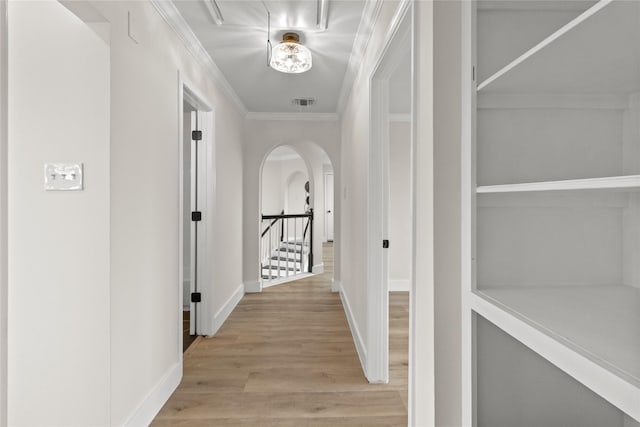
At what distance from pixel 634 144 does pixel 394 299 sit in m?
4.09

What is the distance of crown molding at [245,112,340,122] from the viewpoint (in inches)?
189

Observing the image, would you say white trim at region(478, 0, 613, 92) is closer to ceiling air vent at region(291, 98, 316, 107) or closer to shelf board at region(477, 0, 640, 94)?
shelf board at region(477, 0, 640, 94)

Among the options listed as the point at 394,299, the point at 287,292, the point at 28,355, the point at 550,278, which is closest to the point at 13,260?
the point at 28,355

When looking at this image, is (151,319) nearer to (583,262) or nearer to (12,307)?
(12,307)

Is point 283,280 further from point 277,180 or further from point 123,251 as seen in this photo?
point 277,180

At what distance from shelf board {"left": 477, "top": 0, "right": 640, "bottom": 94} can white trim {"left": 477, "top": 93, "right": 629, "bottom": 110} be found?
0.04ft

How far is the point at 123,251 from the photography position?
1738mm

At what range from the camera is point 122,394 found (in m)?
1.74

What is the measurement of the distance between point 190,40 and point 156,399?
2.43 metres

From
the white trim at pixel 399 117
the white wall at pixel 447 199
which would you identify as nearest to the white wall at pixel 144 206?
the white wall at pixel 447 199

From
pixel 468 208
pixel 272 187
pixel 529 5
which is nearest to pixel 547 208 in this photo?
pixel 468 208

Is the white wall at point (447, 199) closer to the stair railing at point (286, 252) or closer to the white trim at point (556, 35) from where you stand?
the white trim at point (556, 35)

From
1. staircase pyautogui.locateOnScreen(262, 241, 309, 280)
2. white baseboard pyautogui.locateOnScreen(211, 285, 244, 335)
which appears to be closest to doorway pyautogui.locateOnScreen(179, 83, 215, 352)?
white baseboard pyautogui.locateOnScreen(211, 285, 244, 335)

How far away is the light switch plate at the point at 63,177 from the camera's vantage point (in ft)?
5.13
